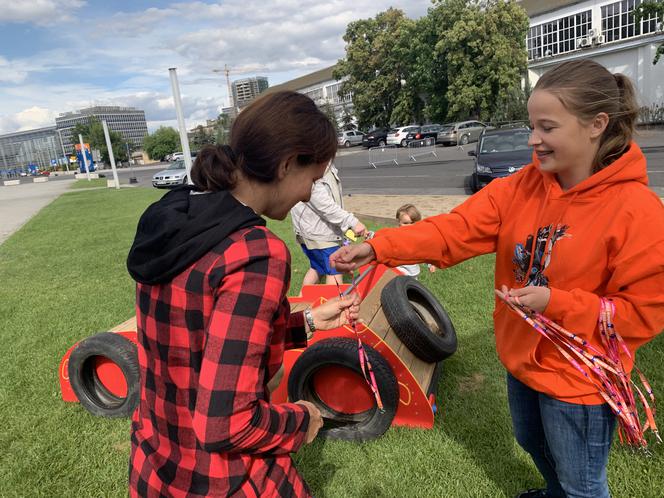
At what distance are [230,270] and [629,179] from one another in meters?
1.30

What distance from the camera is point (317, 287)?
3967 mm

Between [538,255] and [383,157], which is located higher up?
[538,255]

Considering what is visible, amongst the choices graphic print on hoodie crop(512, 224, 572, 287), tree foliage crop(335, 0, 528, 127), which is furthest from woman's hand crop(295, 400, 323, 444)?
tree foliage crop(335, 0, 528, 127)

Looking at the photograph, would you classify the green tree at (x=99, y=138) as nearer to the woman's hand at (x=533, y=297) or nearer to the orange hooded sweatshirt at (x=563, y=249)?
the orange hooded sweatshirt at (x=563, y=249)

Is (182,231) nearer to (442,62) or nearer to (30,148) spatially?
(442,62)

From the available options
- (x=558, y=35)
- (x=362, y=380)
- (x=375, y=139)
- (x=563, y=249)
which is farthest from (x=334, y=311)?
(x=558, y=35)

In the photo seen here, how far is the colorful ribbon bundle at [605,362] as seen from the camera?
1.59 metres

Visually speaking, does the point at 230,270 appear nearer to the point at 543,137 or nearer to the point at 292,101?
the point at 292,101

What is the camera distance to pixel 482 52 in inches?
1624

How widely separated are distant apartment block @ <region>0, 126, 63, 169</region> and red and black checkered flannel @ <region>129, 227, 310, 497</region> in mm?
167703

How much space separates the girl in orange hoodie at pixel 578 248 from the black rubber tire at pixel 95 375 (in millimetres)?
2691

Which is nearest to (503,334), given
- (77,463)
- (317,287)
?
(317,287)

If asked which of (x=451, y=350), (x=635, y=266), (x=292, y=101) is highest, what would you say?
(x=292, y=101)

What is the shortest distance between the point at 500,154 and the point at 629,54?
3775 centimetres
